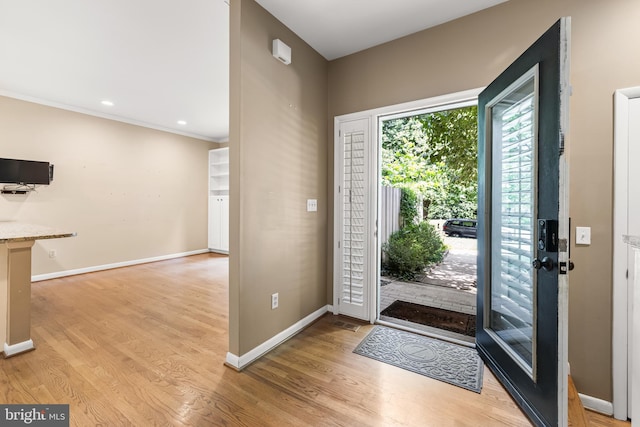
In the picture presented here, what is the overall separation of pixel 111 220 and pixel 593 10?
652cm

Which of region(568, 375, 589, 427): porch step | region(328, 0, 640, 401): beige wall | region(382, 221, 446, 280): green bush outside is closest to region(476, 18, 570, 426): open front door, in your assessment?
region(568, 375, 589, 427): porch step

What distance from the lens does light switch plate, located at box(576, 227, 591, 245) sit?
5.69ft

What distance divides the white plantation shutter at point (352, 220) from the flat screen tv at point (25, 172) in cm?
439

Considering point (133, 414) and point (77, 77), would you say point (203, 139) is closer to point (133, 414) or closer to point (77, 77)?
point (77, 77)

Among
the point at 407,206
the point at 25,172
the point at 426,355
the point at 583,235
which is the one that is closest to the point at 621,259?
the point at 583,235

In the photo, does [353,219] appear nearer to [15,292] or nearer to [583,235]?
[583,235]

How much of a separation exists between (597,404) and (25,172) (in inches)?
256

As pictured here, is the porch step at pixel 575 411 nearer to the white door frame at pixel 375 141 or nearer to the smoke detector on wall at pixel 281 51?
the white door frame at pixel 375 141

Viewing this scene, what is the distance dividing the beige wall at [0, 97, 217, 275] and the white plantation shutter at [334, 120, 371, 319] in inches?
174

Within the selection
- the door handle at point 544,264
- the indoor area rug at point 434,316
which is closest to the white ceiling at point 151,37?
the door handle at point 544,264

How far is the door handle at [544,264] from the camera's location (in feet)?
4.36

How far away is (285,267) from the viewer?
251 cm

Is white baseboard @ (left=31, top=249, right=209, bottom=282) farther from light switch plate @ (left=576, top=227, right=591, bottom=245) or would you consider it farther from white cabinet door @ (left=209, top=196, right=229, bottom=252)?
light switch plate @ (left=576, top=227, right=591, bottom=245)

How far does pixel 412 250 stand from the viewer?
16.3ft
